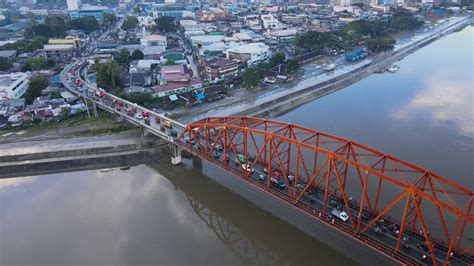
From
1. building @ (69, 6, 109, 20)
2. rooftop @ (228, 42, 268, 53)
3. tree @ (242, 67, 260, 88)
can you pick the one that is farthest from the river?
building @ (69, 6, 109, 20)

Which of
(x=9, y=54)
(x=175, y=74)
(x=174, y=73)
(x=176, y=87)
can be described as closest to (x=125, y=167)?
(x=176, y=87)

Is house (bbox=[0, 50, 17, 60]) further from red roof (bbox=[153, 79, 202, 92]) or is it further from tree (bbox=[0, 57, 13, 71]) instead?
red roof (bbox=[153, 79, 202, 92])

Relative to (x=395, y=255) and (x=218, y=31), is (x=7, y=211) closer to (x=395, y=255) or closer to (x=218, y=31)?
(x=395, y=255)

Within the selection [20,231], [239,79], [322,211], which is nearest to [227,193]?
[322,211]

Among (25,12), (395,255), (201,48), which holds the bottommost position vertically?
(395,255)

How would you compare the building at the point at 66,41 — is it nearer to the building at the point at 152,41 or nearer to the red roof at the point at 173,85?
the building at the point at 152,41

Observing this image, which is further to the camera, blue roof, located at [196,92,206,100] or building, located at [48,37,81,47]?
building, located at [48,37,81,47]
